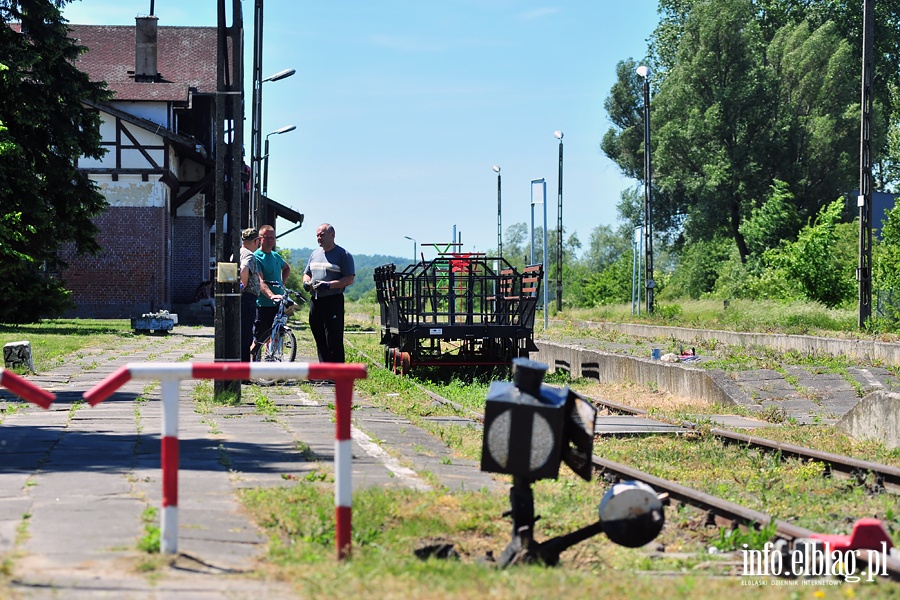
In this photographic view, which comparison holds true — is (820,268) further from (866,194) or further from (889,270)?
(866,194)

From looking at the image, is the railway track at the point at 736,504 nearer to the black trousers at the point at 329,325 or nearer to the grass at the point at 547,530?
the grass at the point at 547,530

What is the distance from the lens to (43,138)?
30438 millimetres

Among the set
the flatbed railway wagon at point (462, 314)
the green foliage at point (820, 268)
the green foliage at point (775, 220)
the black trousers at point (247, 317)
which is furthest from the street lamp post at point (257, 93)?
the green foliage at point (775, 220)

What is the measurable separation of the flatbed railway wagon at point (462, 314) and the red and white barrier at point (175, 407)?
1204 centimetres

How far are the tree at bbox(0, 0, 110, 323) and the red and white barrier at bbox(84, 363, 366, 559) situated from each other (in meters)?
24.7

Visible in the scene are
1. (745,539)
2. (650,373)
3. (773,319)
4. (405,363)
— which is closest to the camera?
(745,539)

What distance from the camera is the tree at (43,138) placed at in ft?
95.6

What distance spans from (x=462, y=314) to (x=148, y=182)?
31.1m

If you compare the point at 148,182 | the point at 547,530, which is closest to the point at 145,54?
the point at 148,182

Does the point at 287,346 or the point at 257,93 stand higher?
the point at 257,93

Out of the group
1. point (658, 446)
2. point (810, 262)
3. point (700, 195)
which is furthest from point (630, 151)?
point (658, 446)

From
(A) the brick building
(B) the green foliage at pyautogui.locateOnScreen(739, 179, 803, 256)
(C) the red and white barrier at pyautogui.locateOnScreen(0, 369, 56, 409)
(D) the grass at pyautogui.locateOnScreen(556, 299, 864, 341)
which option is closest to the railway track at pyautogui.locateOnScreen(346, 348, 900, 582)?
(C) the red and white barrier at pyautogui.locateOnScreen(0, 369, 56, 409)

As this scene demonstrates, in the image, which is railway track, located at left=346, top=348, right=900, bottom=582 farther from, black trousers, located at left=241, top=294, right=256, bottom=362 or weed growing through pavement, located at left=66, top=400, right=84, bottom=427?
weed growing through pavement, located at left=66, top=400, right=84, bottom=427

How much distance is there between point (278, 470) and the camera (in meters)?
7.97
